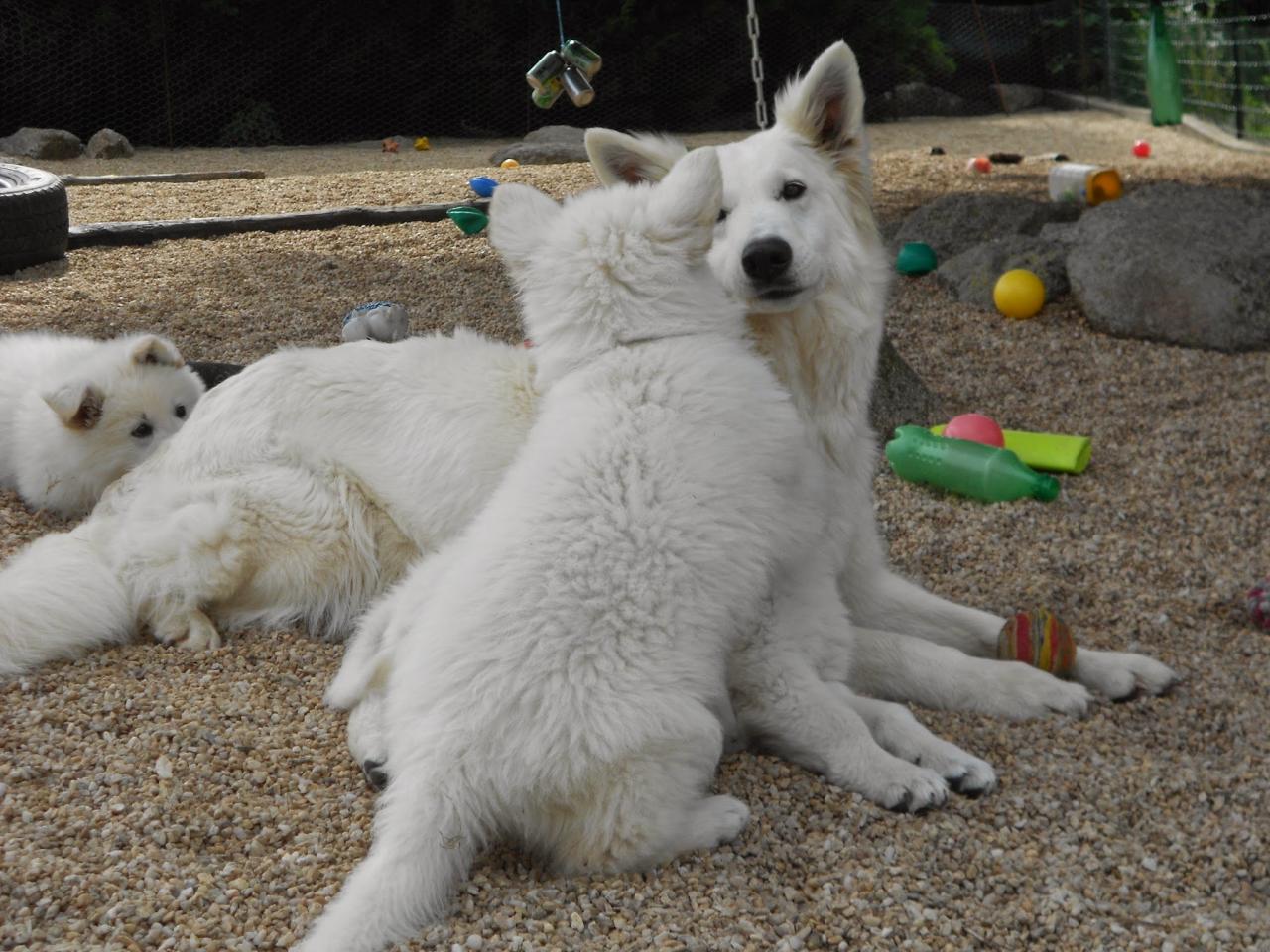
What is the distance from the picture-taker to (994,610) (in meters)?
4.01

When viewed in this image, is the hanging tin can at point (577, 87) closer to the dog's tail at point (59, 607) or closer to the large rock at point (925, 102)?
the dog's tail at point (59, 607)

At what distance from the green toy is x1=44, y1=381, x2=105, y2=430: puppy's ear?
3134 mm

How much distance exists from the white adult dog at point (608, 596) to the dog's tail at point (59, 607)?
77 cm

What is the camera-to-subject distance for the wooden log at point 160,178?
11.0m

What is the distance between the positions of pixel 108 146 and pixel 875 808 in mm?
13918

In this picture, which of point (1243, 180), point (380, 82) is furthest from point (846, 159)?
point (380, 82)

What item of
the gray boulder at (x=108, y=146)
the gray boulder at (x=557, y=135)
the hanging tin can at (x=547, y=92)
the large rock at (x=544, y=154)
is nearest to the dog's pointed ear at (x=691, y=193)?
the hanging tin can at (x=547, y=92)

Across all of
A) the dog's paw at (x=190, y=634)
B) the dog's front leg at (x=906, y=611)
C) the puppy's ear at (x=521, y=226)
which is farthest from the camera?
the dog's front leg at (x=906, y=611)

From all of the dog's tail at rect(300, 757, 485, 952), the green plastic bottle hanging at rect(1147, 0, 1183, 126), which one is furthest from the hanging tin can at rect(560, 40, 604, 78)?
the green plastic bottle hanging at rect(1147, 0, 1183, 126)

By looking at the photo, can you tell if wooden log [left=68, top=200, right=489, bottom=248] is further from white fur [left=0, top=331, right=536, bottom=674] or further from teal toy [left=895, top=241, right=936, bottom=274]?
white fur [left=0, top=331, right=536, bottom=674]

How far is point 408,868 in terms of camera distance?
234cm

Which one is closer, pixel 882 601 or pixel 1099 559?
pixel 882 601

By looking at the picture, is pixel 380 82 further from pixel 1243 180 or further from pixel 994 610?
pixel 994 610

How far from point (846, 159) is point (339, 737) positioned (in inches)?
82.2
